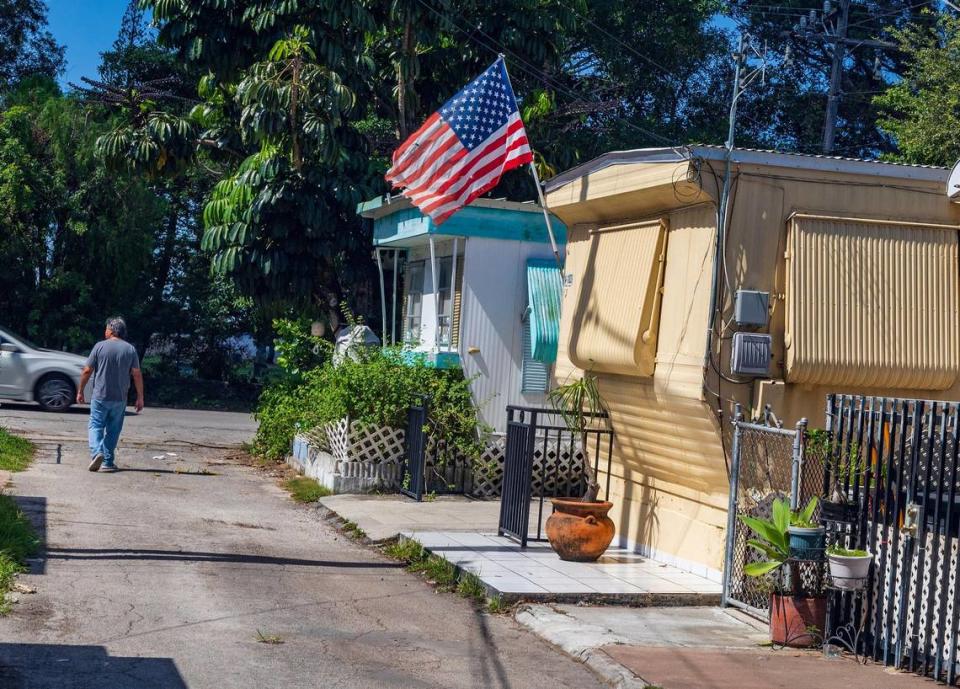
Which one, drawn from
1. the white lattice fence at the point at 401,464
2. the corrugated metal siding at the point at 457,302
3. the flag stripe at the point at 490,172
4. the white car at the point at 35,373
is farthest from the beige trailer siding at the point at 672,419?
the white car at the point at 35,373

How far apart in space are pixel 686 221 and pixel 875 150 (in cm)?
2412

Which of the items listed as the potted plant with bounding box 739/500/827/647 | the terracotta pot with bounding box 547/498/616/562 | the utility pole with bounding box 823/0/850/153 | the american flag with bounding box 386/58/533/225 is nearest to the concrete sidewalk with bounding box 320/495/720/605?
the terracotta pot with bounding box 547/498/616/562

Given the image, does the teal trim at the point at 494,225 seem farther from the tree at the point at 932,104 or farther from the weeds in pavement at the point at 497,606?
the tree at the point at 932,104

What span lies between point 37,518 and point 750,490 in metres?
6.45

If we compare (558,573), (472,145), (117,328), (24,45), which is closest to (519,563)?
(558,573)

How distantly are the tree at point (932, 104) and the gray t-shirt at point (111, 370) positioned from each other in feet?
50.1

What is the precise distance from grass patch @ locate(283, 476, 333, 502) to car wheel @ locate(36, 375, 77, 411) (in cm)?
842

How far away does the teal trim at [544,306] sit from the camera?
14.2 meters

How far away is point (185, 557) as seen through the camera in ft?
31.1

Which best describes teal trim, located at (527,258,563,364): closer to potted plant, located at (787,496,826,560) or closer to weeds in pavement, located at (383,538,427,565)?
weeds in pavement, located at (383,538,427,565)

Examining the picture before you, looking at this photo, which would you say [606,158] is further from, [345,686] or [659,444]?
[345,686]

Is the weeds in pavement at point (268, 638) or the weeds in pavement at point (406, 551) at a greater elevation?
the weeds in pavement at point (406, 551)

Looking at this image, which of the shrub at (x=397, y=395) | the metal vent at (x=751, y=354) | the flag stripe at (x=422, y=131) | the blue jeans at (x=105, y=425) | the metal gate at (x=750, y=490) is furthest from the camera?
the shrub at (x=397, y=395)

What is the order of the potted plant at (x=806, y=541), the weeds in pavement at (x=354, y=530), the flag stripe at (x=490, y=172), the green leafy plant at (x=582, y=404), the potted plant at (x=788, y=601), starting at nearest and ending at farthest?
the potted plant at (x=806, y=541)
the potted plant at (x=788, y=601)
the green leafy plant at (x=582, y=404)
the weeds in pavement at (x=354, y=530)
the flag stripe at (x=490, y=172)
